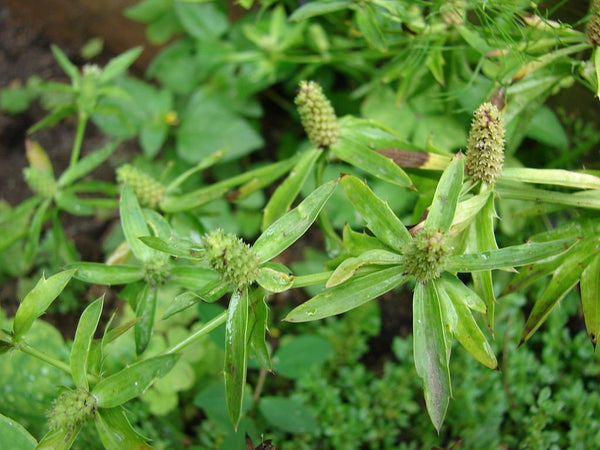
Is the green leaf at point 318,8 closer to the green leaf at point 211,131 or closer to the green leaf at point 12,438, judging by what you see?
the green leaf at point 211,131

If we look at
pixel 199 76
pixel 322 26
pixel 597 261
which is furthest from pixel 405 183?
pixel 199 76

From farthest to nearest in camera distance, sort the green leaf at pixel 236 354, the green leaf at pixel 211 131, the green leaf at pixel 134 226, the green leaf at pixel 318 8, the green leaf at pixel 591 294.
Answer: the green leaf at pixel 211 131
the green leaf at pixel 318 8
the green leaf at pixel 134 226
the green leaf at pixel 591 294
the green leaf at pixel 236 354

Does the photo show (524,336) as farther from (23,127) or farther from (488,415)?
(23,127)

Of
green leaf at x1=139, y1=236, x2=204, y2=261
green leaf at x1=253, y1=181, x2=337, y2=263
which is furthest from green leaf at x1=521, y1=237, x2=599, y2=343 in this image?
green leaf at x1=139, y1=236, x2=204, y2=261

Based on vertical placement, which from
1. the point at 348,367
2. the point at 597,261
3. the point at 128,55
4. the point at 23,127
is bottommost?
the point at 348,367

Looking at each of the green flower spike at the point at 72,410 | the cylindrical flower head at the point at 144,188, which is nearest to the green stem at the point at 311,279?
the green flower spike at the point at 72,410

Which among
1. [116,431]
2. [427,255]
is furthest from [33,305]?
[427,255]

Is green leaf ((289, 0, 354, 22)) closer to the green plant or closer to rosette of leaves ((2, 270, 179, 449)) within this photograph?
the green plant
